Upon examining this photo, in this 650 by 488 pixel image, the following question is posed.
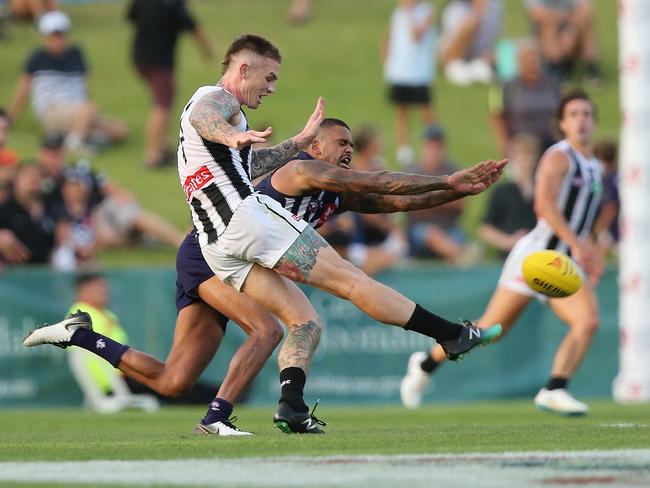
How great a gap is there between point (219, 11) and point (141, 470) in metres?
23.0

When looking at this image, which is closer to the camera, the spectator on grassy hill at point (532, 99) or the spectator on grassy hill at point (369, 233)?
the spectator on grassy hill at point (369, 233)

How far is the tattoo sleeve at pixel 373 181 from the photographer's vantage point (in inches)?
346

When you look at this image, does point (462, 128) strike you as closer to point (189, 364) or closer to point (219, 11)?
point (219, 11)

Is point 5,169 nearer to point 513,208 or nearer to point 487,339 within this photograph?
point 513,208

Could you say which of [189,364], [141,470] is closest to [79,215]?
[189,364]

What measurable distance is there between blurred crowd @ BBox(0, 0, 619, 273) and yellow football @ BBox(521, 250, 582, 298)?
19.2ft

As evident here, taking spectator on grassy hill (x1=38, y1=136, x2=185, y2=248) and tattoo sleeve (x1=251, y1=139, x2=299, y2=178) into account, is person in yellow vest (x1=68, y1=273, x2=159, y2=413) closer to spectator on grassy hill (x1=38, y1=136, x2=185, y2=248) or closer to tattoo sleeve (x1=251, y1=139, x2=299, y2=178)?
spectator on grassy hill (x1=38, y1=136, x2=185, y2=248)

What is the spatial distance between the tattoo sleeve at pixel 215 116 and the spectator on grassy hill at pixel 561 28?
51.6 feet

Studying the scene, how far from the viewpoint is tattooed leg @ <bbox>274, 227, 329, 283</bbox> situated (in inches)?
337

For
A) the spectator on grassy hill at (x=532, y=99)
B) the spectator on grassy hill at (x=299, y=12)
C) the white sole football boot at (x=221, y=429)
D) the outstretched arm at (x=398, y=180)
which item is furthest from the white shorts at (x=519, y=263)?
the spectator on grassy hill at (x=299, y=12)

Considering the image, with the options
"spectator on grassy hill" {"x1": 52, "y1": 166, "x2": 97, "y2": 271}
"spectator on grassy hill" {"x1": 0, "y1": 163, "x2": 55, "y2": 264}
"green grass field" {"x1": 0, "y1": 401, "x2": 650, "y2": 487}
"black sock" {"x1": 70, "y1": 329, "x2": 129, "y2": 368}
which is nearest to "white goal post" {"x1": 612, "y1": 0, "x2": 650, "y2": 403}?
"green grass field" {"x1": 0, "y1": 401, "x2": 650, "y2": 487}

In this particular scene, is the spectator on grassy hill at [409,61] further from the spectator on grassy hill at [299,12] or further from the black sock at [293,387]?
the black sock at [293,387]

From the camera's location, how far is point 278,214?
8.66m

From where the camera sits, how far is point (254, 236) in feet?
28.1
